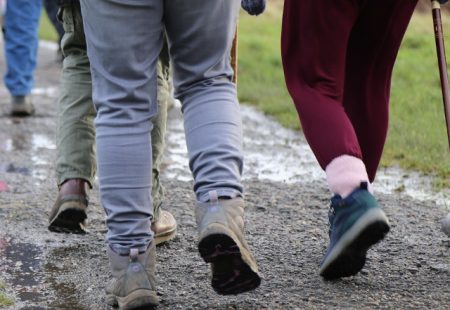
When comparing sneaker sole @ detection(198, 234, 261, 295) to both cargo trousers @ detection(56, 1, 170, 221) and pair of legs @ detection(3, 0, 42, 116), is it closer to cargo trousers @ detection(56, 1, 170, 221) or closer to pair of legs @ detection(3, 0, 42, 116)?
cargo trousers @ detection(56, 1, 170, 221)

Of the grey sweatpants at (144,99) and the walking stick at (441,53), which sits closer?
the grey sweatpants at (144,99)

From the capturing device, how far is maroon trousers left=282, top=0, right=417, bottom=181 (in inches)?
117

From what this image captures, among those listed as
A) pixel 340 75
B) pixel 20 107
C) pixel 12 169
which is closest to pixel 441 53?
pixel 340 75

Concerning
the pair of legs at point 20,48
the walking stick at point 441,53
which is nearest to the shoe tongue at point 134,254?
the walking stick at point 441,53

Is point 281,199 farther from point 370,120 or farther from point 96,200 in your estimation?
point 370,120

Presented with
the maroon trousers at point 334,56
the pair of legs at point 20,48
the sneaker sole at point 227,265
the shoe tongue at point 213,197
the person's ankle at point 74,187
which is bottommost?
the sneaker sole at point 227,265

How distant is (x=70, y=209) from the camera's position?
137 inches

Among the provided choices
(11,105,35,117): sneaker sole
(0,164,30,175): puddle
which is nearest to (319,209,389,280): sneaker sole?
(0,164,30,175): puddle

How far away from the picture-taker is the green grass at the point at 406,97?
18.0 feet

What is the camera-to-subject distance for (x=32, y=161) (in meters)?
5.54

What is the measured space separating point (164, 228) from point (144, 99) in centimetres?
91

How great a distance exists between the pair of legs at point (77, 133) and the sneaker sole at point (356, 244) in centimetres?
84

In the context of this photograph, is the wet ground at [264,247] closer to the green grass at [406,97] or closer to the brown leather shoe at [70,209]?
the brown leather shoe at [70,209]

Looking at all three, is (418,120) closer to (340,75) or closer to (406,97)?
(406,97)
